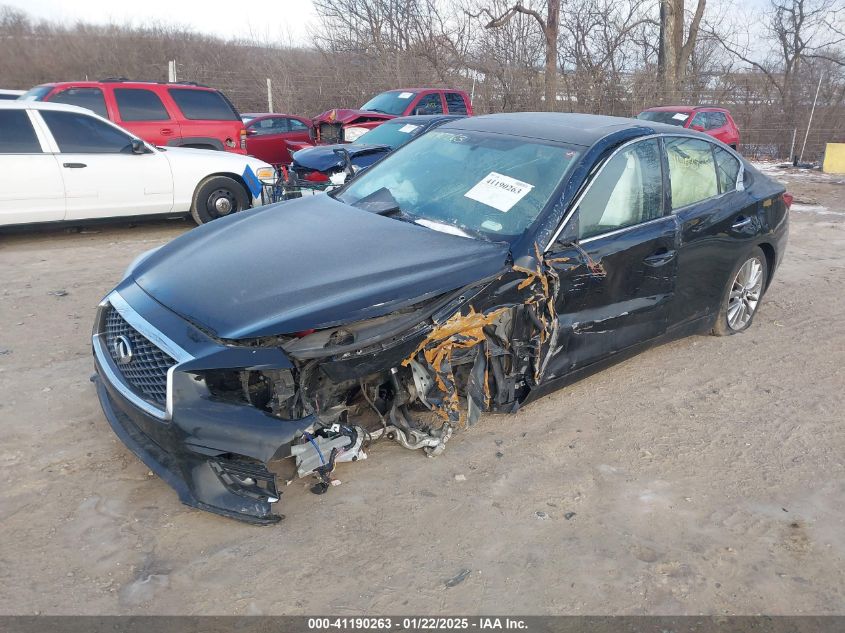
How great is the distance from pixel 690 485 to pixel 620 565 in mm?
780

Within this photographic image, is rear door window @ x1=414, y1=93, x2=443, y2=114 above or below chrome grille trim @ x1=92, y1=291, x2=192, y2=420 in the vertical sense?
above

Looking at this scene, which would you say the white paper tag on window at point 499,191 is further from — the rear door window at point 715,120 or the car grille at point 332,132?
the rear door window at point 715,120

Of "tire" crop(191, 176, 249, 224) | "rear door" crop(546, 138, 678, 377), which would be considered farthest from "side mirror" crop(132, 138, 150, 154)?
"rear door" crop(546, 138, 678, 377)

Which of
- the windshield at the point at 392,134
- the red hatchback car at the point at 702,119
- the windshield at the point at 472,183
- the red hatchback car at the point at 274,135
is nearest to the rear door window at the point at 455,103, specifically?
the red hatchback car at the point at 274,135

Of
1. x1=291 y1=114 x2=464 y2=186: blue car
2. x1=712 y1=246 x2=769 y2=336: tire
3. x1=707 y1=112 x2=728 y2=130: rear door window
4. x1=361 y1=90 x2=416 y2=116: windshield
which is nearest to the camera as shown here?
x1=712 y1=246 x2=769 y2=336: tire

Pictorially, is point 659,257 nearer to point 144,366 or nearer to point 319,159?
point 144,366

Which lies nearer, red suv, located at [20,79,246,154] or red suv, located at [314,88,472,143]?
red suv, located at [20,79,246,154]

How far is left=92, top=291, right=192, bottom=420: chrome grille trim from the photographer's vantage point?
2699 millimetres

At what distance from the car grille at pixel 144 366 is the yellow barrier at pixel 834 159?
58.6 ft

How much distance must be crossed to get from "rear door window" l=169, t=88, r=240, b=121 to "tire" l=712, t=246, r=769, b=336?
25.8 feet

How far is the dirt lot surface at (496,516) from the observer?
2.53 m
